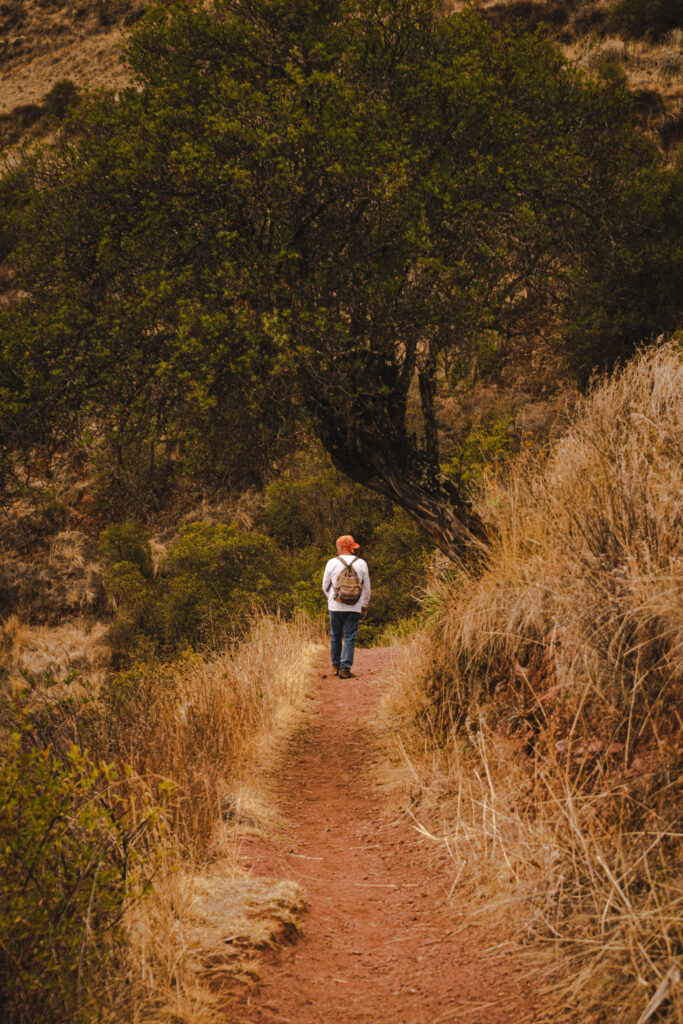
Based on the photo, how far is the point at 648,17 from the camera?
2964 centimetres

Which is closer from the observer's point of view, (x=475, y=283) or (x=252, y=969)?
(x=252, y=969)

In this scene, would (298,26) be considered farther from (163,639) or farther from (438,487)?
(163,639)

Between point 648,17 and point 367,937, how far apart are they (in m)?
35.8

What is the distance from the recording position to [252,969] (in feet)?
10.2

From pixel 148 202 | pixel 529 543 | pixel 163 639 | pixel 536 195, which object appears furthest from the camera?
pixel 163 639

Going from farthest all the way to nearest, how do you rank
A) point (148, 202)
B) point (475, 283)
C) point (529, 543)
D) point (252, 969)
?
1. point (475, 283)
2. point (148, 202)
3. point (529, 543)
4. point (252, 969)

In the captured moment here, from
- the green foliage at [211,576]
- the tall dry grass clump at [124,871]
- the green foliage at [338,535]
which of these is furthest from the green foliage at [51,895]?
the green foliage at [211,576]

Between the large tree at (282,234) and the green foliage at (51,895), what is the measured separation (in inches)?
207

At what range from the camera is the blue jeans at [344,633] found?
29.2ft

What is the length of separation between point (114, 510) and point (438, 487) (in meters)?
22.0

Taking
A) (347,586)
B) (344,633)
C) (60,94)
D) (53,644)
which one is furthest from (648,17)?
(53,644)

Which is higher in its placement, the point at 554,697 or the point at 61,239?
the point at 61,239

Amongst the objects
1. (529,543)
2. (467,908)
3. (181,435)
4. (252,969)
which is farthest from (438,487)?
(252,969)

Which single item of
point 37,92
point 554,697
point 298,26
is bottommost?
point 554,697
